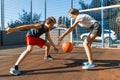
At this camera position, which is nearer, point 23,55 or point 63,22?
point 23,55

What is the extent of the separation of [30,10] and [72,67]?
19.0 meters

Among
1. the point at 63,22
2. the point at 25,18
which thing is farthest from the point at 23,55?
the point at 25,18

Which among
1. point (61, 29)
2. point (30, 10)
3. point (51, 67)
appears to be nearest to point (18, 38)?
point (30, 10)

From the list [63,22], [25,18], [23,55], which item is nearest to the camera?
[23,55]

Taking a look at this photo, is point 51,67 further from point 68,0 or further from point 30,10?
point 30,10

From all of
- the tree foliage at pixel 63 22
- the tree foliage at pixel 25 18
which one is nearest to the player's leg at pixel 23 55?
the tree foliage at pixel 63 22

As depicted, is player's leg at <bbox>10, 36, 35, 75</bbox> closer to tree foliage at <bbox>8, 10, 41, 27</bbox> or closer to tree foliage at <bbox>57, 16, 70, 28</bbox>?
→ tree foliage at <bbox>57, 16, 70, 28</bbox>

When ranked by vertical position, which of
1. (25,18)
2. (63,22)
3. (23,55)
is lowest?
(23,55)

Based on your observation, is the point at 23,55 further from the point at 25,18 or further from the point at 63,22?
Answer: the point at 25,18

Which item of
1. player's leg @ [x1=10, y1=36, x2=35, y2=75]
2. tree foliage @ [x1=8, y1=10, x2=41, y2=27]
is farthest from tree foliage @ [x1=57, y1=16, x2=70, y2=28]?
player's leg @ [x1=10, y1=36, x2=35, y2=75]

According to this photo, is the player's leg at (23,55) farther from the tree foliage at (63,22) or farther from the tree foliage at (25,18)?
the tree foliage at (25,18)

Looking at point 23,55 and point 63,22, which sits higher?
point 63,22

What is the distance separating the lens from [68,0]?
17.8m

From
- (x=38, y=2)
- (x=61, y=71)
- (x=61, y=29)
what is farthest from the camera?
(x=38, y=2)
